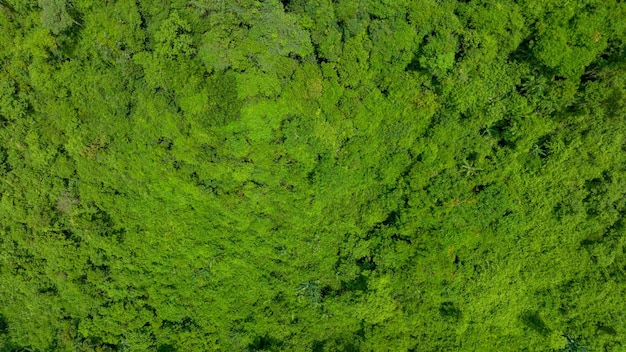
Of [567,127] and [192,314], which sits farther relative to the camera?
[192,314]

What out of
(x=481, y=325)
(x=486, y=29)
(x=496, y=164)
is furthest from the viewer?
(x=481, y=325)

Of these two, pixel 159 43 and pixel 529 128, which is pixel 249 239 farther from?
pixel 529 128

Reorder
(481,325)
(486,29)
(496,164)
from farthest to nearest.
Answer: (481,325) → (496,164) → (486,29)

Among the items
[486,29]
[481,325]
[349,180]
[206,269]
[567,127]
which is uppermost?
[486,29]

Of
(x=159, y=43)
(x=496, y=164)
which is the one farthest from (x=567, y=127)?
(x=159, y=43)

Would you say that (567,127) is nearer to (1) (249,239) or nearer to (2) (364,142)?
(2) (364,142)

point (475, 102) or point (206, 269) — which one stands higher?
point (475, 102)
